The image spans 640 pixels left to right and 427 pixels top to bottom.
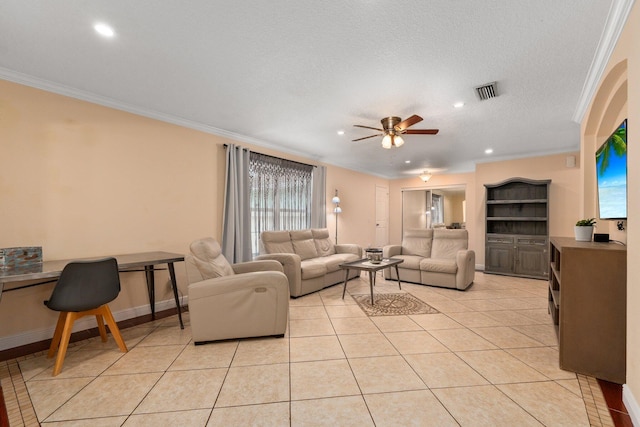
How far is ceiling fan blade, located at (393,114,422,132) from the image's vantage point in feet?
10.5

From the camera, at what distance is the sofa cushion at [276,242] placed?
4617 millimetres

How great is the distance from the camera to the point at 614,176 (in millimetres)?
2299

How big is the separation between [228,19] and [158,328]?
3.02m

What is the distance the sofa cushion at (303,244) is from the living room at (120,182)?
1.26m

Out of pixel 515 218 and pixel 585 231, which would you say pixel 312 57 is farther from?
pixel 515 218

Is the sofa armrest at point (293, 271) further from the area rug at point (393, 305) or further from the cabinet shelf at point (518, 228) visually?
the cabinet shelf at point (518, 228)

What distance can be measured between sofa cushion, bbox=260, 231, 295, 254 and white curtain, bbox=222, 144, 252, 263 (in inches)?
9.8

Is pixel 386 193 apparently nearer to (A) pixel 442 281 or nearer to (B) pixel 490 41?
(A) pixel 442 281

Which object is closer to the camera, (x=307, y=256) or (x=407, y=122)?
(x=407, y=122)

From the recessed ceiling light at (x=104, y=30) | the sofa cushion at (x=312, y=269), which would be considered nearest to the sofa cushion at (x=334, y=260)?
the sofa cushion at (x=312, y=269)

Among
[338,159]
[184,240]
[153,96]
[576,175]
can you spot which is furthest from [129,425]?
[576,175]

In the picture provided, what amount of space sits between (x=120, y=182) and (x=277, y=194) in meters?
2.40

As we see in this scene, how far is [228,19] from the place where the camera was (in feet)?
6.31

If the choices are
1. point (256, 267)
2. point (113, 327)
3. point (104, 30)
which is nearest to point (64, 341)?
point (113, 327)
